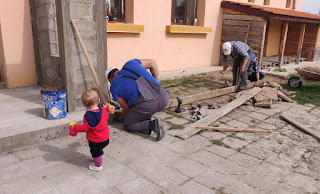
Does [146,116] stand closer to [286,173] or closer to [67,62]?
[67,62]

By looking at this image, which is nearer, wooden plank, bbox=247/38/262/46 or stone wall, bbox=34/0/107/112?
stone wall, bbox=34/0/107/112

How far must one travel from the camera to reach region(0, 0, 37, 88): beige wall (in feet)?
20.2

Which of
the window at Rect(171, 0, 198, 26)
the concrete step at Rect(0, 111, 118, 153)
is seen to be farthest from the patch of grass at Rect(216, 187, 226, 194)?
the window at Rect(171, 0, 198, 26)

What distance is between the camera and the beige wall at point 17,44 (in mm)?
6172

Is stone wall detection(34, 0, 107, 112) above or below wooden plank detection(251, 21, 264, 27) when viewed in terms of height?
below

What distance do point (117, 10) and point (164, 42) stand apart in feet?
6.84

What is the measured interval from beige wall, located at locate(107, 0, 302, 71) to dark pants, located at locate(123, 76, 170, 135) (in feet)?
14.3

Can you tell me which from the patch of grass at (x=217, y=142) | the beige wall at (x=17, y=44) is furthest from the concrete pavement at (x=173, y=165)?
the beige wall at (x=17, y=44)

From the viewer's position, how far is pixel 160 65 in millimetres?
10109

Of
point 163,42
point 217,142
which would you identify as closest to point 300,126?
point 217,142

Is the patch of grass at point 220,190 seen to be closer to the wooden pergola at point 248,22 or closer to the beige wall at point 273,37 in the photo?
the wooden pergola at point 248,22

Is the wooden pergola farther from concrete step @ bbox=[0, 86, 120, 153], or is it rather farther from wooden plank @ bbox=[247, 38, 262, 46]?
concrete step @ bbox=[0, 86, 120, 153]

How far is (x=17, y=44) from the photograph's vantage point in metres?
6.43

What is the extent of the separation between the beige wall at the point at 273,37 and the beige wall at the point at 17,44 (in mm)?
13697
